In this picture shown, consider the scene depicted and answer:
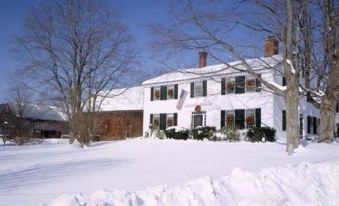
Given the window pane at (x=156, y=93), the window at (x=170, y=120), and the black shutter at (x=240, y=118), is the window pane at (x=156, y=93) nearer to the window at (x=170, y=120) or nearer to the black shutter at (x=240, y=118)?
the window at (x=170, y=120)

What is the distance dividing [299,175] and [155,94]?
2795cm

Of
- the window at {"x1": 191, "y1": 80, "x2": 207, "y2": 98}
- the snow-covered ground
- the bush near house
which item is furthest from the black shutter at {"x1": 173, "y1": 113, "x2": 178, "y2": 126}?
the snow-covered ground

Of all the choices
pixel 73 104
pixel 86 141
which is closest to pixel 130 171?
pixel 86 141

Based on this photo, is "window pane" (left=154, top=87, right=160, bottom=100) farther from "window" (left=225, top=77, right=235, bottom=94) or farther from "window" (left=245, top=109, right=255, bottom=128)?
"window" (left=245, top=109, right=255, bottom=128)

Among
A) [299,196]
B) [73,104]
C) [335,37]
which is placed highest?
[335,37]

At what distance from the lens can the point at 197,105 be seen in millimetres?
33844

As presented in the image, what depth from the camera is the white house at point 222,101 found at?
98.5ft

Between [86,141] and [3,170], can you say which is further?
[86,141]

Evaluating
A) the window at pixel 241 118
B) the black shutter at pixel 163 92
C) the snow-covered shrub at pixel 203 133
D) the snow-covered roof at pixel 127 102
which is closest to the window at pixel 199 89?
the window at pixel 241 118

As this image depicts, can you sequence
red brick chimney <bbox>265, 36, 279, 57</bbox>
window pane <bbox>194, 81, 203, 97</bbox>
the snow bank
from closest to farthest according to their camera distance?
the snow bank
red brick chimney <bbox>265, 36, 279, 57</bbox>
window pane <bbox>194, 81, 203, 97</bbox>

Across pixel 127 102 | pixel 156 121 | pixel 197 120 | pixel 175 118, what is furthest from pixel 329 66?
pixel 127 102

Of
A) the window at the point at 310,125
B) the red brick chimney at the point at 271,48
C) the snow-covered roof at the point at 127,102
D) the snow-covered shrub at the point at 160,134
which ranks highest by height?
the red brick chimney at the point at 271,48

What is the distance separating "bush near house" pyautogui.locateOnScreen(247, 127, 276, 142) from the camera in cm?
2717

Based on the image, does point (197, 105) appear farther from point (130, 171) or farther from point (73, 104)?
point (130, 171)
